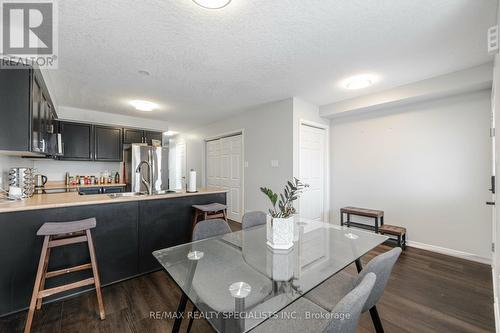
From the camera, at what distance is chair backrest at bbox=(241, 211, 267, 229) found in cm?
Answer: 213

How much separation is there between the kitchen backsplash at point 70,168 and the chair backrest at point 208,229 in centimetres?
408

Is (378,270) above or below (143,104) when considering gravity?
below

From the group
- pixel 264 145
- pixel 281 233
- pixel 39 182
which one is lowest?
pixel 281 233

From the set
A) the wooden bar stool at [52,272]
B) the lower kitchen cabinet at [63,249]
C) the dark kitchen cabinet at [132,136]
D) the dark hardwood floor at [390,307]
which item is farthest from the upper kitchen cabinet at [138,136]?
the dark hardwood floor at [390,307]

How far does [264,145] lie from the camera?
4.02 meters

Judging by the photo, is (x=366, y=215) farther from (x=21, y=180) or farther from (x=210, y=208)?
(x=21, y=180)

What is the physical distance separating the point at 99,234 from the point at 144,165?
253cm

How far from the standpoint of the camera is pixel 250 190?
4.31 metres

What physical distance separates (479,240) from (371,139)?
1.98 metres

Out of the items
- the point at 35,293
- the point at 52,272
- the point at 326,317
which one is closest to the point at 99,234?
the point at 52,272

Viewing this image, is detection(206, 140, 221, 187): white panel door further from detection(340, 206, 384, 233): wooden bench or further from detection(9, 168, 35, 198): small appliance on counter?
detection(9, 168, 35, 198): small appliance on counter

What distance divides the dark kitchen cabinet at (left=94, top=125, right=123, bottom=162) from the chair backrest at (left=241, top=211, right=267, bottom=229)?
388 centimetres

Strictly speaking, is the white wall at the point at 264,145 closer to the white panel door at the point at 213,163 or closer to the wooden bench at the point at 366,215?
the white panel door at the point at 213,163

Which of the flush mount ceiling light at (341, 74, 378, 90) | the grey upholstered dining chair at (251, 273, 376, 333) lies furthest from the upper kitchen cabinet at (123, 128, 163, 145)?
the grey upholstered dining chair at (251, 273, 376, 333)
